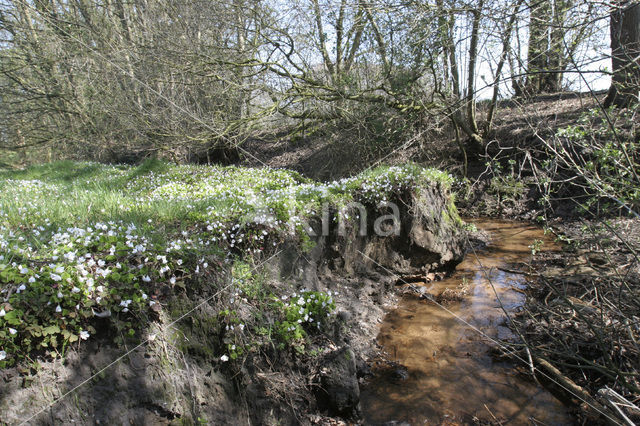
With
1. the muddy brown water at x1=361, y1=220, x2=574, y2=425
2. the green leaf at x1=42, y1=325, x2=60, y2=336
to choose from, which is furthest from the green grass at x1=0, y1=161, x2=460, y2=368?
the muddy brown water at x1=361, y1=220, x2=574, y2=425

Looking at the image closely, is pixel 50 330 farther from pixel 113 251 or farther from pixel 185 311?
pixel 185 311

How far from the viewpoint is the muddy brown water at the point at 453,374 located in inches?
118

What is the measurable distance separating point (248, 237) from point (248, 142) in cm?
1246

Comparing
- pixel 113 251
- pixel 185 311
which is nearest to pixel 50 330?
pixel 113 251

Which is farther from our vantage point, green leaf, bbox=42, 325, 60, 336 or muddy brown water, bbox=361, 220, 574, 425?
muddy brown water, bbox=361, 220, 574, 425

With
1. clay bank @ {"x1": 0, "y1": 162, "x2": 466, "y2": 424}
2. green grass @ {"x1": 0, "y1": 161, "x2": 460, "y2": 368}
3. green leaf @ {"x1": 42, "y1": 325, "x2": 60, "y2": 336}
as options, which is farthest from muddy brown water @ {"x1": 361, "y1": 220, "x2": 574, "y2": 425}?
green leaf @ {"x1": 42, "y1": 325, "x2": 60, "y2": 336}

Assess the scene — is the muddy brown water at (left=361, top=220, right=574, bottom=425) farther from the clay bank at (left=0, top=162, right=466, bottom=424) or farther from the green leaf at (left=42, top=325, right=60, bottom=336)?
the green leaf at (left=42, top=325, right=60, bottom=336)

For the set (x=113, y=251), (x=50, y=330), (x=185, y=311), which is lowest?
(x=185, y=311)

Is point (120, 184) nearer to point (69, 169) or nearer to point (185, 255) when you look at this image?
point (69, 169)

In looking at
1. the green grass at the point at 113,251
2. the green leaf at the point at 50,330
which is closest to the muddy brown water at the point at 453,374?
the green grass at the point at 113,251

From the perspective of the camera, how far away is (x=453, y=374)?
11.4 feet

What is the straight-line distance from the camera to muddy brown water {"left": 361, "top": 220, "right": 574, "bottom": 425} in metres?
3.01

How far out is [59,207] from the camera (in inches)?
141

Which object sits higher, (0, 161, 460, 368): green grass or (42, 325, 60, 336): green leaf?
(0, 161, 460, 368): green grass
